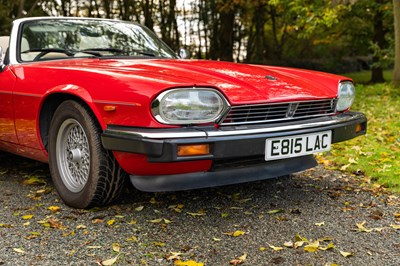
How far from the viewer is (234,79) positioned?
302cm

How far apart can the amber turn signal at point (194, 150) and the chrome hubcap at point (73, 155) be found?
32.6 inches

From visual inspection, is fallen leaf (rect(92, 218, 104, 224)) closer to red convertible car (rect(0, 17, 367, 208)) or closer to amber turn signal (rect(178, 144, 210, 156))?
red convertible car (rect(0, 17, 367, 208))

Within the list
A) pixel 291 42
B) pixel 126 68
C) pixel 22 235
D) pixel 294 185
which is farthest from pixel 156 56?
pixel 291 42

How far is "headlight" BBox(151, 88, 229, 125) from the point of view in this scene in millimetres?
2646

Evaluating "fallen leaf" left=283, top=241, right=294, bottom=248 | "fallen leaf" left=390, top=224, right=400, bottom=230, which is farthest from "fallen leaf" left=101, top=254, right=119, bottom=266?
"fallen leaf" left=390, top=224, right=400, bottom=230

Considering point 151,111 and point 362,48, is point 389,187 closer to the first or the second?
point 151,111

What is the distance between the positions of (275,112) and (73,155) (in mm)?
1347

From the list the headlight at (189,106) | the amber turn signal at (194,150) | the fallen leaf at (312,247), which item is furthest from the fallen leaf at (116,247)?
the fallen leaf at (312,247)

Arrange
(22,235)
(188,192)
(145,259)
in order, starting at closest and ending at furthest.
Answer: (145,259), (22,235), (188,192)

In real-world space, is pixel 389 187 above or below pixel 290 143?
below

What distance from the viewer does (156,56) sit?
4.20 meters

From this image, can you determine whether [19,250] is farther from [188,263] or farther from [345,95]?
[345,95]

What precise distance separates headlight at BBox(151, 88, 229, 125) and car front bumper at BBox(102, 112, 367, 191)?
0.06 meters

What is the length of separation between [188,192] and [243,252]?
115cm
